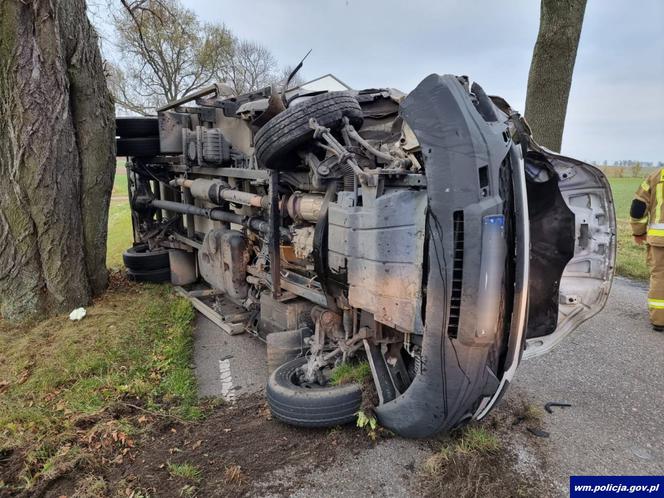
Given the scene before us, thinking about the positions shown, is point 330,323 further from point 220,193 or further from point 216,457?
point 220,193

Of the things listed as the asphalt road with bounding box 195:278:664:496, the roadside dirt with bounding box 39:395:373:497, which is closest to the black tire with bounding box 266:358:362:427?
the roadside dirt with bounding box 39:395:373:497

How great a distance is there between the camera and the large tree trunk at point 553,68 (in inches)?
242

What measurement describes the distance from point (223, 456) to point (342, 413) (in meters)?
0.68

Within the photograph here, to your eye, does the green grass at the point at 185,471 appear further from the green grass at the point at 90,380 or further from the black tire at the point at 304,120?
the black tire at the point at 304,120

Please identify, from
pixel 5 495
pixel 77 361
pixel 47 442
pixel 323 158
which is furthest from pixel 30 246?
pixel 323 158

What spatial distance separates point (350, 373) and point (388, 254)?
864 millimetres

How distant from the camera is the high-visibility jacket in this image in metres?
4.50

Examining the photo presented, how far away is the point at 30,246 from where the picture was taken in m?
4.30

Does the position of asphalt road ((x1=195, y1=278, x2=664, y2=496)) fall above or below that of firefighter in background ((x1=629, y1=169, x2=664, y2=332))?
below

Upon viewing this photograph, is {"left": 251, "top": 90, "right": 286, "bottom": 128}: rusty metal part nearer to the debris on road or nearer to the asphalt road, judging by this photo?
the asphalt road

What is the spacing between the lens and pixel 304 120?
279 centimetres

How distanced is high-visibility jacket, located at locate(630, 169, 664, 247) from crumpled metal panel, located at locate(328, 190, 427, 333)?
136 inches

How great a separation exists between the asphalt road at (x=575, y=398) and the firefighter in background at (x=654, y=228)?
0.22 metres

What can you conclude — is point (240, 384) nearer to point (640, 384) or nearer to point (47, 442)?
point (47, 442)
